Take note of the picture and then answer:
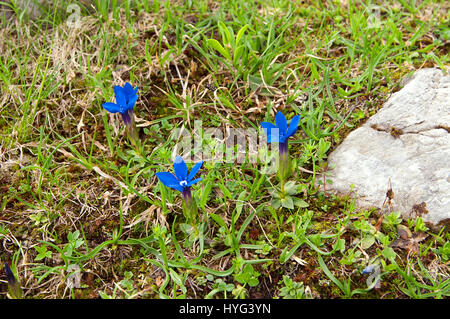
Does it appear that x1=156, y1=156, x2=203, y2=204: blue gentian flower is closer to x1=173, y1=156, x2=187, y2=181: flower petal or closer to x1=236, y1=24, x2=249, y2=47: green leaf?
x1=173, y1=156, x2=187, y2=181: flower petal

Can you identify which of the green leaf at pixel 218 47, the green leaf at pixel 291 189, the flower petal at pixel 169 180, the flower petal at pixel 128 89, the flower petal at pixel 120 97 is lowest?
the green leaf at pixel 291 189

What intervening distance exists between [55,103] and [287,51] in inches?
74.2

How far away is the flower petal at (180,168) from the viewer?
2.47 metres

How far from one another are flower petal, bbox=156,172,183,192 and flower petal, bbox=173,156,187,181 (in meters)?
0.03

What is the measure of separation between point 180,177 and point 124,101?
736mm

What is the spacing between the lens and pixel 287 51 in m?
3.66

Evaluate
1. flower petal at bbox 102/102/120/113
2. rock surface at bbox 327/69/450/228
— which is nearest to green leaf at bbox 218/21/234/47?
flower petal at bbox 102/102/120/113

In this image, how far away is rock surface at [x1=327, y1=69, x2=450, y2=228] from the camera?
2678 mm

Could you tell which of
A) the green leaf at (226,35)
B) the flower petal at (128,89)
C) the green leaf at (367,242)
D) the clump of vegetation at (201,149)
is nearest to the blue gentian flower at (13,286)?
the clump of vegetation at (201,149)

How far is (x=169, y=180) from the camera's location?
2.47 metres

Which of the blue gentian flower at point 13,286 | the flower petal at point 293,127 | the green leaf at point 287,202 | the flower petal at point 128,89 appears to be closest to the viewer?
the blue gentian flower at point 13,286

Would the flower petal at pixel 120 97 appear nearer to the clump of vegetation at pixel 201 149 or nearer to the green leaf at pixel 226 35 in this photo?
the clump of vegetation at pixel 201 149

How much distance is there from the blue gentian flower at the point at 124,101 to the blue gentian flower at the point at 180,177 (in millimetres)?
660

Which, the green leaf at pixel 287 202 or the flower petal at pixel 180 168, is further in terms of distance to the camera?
the green leaf at pixel 287 202
